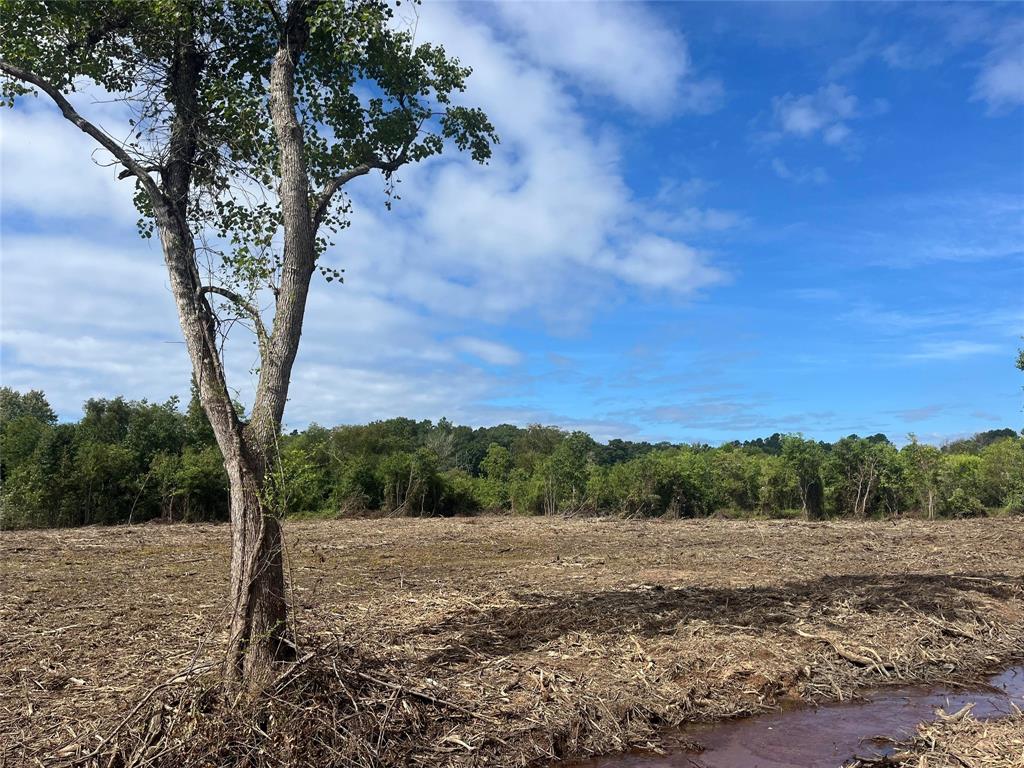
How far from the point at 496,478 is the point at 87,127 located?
29.3m

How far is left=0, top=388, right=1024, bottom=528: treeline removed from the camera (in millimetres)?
24125

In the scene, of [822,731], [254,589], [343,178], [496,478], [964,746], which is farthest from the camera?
[496,478]

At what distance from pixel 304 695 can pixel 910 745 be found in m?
4.24

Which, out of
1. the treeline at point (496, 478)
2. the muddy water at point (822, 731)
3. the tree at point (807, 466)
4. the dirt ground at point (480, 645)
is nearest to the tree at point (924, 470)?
Result: the treeline at point (496, 478)

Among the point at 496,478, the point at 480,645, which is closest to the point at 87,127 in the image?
the point at 480,645

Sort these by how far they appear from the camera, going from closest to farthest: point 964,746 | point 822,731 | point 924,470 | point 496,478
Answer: point 964,746
point 822,731
point 924,470
point 496,478

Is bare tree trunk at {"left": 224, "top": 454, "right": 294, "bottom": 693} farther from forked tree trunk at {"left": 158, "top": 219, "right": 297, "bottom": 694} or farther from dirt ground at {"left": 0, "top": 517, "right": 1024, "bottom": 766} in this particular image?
dirt ground at {"left": 0, "top": 517, "right": 1024, "bottom": 766}

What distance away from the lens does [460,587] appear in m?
9.88

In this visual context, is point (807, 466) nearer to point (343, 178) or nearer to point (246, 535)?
point (343, 178)

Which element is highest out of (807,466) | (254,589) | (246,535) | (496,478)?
(807,466)

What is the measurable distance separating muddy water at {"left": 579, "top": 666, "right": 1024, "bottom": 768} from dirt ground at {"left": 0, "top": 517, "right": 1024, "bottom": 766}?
0.62 ft

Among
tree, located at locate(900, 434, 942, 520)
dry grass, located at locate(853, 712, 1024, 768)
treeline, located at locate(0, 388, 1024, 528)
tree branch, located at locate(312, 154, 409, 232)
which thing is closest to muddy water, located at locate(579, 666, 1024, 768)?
dry grass, located at locate(853, 712, 1024, 768)

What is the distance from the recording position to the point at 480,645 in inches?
265

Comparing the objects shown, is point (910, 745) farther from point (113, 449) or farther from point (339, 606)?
point (113, 449)
